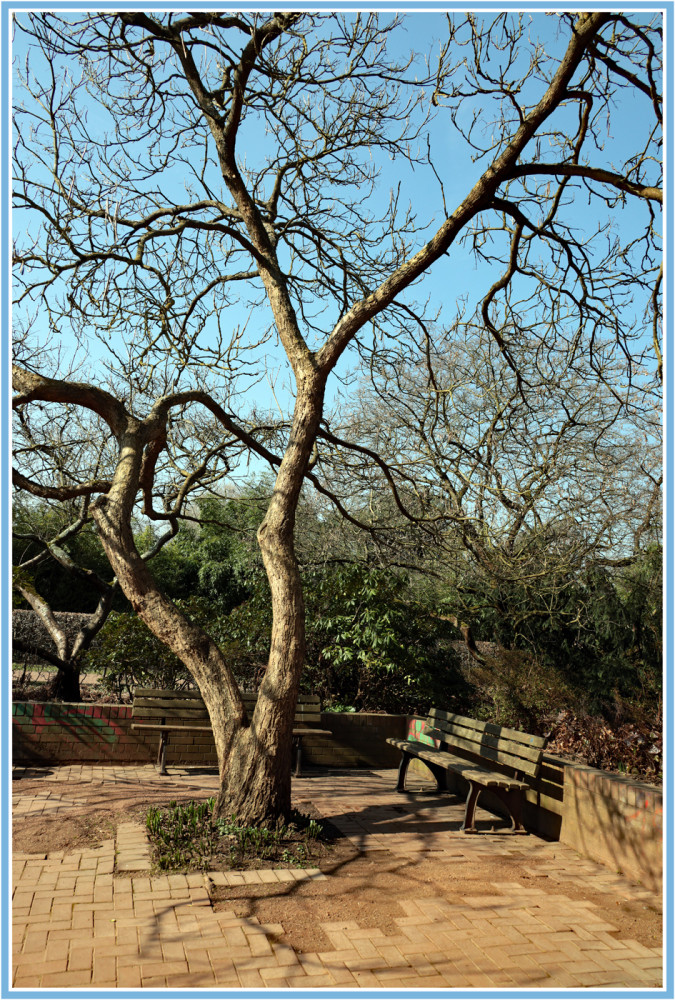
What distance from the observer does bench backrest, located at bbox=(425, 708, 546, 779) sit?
629cm

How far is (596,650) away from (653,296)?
7758 mm

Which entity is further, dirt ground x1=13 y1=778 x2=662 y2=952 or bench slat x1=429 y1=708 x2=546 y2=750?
bench slat x1=429 y1=708 x2=546 y2=750

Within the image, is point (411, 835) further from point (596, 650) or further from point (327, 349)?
point (596, 650)

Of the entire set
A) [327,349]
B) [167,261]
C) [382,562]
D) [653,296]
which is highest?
[167,261]

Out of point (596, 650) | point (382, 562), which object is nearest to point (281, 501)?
point (382, 562)

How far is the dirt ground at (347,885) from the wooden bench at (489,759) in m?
0.60

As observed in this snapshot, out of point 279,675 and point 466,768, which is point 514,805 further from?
point 279,675

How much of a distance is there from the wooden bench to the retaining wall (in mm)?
307

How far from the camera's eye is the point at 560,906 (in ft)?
15.6

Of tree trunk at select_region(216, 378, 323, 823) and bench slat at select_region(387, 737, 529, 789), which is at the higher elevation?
tree trunk at select_region(216, 378, 323, 823)

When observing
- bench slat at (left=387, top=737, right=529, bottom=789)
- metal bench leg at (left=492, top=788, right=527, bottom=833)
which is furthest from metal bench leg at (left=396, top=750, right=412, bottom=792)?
metal bench leg at (left=492, top=788, right=527, bottom=833)

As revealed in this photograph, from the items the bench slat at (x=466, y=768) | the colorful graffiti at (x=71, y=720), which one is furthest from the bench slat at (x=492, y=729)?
the colorful graffiti at (x=71, y=720)

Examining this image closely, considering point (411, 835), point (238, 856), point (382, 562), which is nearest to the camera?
point (238, 856)

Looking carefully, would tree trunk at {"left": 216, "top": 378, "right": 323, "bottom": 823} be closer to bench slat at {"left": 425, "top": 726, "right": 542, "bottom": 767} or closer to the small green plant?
the small green plant
